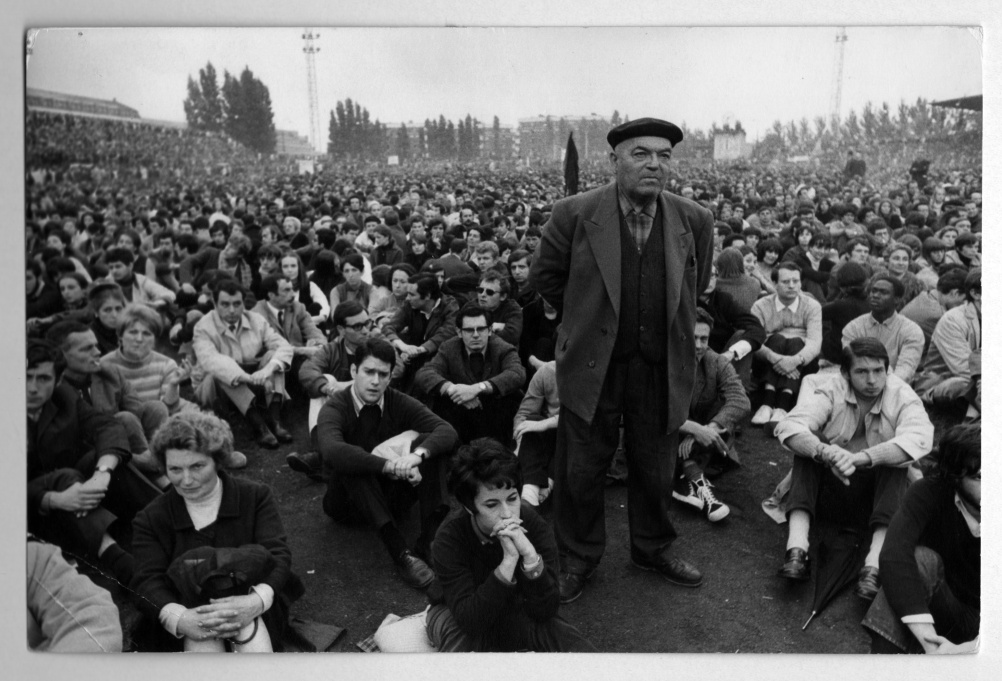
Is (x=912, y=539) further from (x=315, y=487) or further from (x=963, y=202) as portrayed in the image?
(x=315, y=487)

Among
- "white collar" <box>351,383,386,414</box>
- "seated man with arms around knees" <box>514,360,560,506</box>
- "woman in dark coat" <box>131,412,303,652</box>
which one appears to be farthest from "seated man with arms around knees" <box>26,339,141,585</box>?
"seated man with arms around knees" <box>514,360,560,506</box>

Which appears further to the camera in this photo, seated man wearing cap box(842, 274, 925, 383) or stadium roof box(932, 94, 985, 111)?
seated man wearing cap box(842, 274, 925, 383)

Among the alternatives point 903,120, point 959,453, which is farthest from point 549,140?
point 959,453

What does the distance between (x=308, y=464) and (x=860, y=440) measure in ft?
8.32

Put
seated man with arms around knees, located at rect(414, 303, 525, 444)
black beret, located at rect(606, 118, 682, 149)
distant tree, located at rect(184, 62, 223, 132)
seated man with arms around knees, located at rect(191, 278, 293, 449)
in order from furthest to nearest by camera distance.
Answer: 1. seated man with arms around knees, located at rect(191, 278, 293, 449)
2. seated man with arms around knees, located at rect(414, 303, 525, 444)
3. distant tree, located at rect(184, 62, 223, 132)
4. black beret, located at rect(606, 118, 682, 149)

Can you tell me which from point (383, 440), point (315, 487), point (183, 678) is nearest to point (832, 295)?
point (383, 440)

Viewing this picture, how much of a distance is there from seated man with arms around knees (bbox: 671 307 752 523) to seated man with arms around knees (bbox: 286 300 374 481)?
159 centimetres

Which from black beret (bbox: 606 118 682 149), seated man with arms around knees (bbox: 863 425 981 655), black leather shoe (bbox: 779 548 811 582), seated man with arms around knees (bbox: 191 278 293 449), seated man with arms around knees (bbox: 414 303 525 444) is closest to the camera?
black beret (bbox: 606 118 682 149)

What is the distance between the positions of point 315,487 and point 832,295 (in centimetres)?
263

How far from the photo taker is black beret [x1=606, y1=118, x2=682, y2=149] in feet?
11.9

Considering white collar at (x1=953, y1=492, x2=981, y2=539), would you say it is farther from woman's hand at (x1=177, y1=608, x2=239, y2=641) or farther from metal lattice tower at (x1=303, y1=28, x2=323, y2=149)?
metal lattice tower at (x1=303, y1=28, x2=323, y2=149)

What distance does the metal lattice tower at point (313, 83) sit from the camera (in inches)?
154

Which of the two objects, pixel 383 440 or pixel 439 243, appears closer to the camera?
pixel 383 440

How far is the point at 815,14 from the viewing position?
3.83 meters
